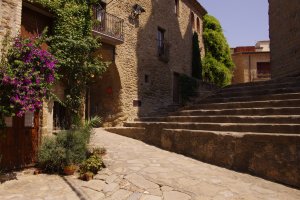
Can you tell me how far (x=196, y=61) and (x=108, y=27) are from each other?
334 inches

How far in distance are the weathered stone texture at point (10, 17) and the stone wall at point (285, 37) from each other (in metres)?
9.85

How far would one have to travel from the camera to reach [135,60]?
12.9 metres

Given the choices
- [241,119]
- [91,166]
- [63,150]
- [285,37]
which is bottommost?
[91,166]

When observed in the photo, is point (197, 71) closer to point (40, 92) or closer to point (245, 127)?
point (245, 127)

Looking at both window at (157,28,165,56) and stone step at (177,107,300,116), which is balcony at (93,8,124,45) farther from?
stone step at (177,107,300,116)

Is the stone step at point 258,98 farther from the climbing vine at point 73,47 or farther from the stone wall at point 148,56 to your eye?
the climbing vine at point 73,47

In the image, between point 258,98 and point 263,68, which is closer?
point 258,98

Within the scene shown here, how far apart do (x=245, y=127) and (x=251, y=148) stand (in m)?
0.74

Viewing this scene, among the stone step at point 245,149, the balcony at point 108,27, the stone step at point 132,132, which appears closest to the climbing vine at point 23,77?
the stone step at point 245,149

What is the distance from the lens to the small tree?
59.8ft

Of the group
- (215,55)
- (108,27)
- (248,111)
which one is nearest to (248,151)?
(248,111)

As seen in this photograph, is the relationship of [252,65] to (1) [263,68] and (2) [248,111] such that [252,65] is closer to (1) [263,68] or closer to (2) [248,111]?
(1) [263,68]

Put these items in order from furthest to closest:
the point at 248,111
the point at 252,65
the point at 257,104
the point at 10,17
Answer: the point at 252,65
the point at 257,104
the point at 248,111
the point at 10,17

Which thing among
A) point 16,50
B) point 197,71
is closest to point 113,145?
point 16,50
